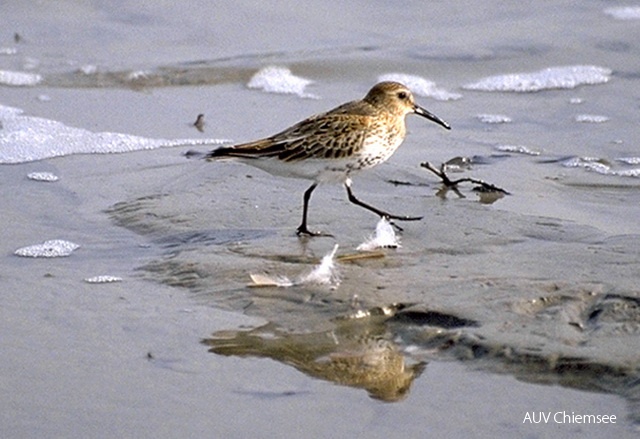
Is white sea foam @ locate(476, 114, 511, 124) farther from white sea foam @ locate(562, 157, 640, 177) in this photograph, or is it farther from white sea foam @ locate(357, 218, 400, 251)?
white sea foam @ locate(357, 218, 400, 251)

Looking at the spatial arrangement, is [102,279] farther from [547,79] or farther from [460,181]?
[547,79]

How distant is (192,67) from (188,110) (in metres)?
1.30

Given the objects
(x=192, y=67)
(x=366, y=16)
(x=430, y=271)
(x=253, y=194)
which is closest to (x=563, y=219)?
(x=430, y=271)

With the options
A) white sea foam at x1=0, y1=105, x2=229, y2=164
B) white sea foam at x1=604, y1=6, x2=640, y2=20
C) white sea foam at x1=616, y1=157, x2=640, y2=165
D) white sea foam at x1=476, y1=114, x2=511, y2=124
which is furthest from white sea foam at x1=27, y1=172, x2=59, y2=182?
white sea foam at x1=604, y1=6, x2=640, y2=20

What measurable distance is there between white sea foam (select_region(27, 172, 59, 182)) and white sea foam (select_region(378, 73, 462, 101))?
129 inches

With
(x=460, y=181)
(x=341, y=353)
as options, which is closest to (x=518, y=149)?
(x=460, y=181)

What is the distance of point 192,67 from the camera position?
1026cm

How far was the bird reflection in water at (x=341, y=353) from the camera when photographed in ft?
14.6

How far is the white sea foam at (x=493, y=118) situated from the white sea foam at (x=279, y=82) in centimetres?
132

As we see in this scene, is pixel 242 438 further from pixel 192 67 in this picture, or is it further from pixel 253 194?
pixel 192 67

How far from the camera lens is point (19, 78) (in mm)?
9797

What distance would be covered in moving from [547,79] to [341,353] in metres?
5.69

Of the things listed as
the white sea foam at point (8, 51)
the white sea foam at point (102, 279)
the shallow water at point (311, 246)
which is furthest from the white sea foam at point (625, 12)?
the white sea foam at point (102, 279)

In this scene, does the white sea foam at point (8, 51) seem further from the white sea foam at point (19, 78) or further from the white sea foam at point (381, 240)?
the white sea foam at point (381, 240)
